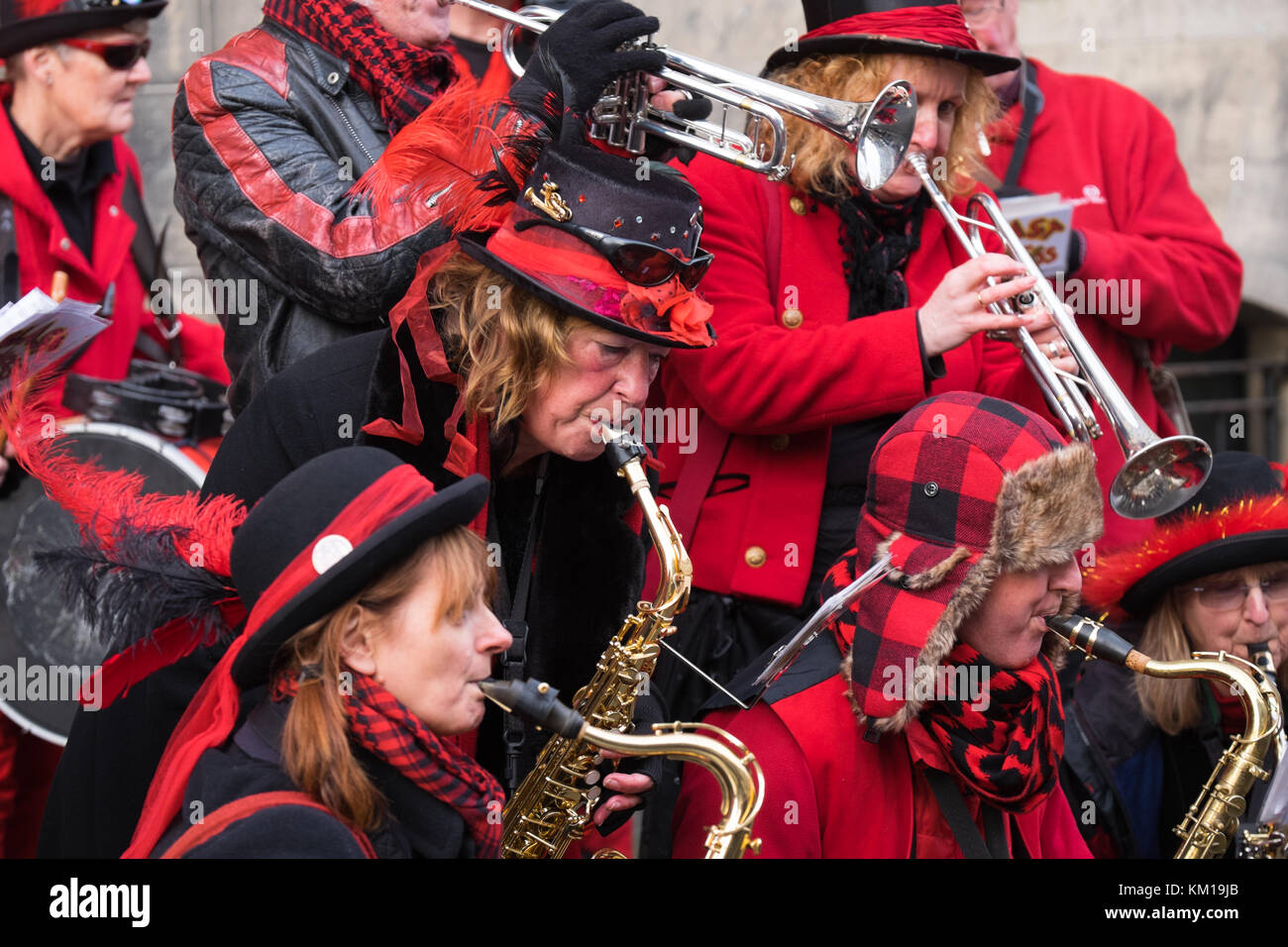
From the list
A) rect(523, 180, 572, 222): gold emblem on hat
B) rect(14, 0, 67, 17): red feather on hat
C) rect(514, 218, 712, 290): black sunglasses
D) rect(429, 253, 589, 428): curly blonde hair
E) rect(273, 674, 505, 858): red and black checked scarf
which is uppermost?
rect(523, 180, 572, 222): gold emblem on hat

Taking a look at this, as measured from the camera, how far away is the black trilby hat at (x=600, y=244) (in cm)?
311

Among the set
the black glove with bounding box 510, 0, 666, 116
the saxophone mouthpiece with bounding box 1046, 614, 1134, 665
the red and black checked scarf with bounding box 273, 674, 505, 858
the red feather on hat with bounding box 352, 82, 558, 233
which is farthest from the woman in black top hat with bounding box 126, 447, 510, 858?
the saxophone mouthpiece with bounding box 1046, 614, 1134, 665

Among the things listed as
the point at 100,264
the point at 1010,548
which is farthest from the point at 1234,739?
the point at 100,264

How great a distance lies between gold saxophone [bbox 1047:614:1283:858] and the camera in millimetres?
3355

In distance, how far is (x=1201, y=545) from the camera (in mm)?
4066

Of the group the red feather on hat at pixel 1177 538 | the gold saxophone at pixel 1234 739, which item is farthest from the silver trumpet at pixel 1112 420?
the gold saxophone at pixel 1234 739

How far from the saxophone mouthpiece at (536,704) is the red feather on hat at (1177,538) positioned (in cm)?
196

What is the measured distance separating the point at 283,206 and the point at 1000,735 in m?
1.78

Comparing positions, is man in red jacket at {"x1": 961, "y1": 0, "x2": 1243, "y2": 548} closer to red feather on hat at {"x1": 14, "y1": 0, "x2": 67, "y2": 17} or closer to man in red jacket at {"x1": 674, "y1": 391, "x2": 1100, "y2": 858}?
man in red jacket at {"x1": 674, "y1": 391, "x2": 1100, "y2": 858}

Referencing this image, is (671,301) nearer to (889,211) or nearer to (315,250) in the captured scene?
(315,250)

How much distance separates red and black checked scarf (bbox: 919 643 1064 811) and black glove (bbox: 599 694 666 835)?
1.85 feet

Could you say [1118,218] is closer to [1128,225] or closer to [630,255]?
[1128,225]
